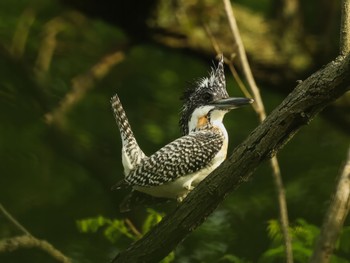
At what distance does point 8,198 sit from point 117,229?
2290 millimetres

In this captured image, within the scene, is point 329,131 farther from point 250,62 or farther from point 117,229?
point 117,229

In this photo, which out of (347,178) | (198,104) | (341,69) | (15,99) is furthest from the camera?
(15,99)

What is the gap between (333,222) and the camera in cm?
303

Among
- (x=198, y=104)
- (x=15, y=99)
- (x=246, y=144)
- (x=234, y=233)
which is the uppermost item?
(x=15, y=99)

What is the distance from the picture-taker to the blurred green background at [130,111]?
288 inches

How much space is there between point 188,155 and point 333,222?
2.76m

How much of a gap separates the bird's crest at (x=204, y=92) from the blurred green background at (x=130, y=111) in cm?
98

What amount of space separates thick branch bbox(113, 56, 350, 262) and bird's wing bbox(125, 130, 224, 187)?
0.83 metres

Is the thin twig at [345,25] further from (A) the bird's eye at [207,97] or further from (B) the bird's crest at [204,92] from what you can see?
(A) the bird's eye at [207,97]

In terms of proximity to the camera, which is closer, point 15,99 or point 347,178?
point 347,178

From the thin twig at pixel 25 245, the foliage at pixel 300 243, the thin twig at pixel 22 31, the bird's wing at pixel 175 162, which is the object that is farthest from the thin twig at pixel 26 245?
the thin twig at pixel 22 31

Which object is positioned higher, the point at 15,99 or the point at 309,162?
the point at 15,99

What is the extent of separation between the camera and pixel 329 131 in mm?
9047

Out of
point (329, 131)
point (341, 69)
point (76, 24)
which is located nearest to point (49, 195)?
point (76, 24)
